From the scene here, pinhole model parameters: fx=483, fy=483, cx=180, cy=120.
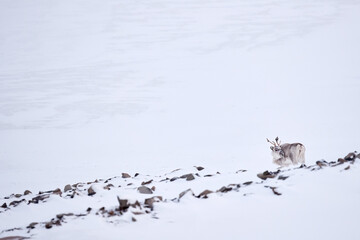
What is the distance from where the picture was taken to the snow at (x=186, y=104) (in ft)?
15.9

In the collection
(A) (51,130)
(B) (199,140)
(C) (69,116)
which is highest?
(C) (69,116)

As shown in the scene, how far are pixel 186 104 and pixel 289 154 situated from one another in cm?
1819

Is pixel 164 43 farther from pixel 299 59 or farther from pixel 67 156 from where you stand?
pixel 67 156

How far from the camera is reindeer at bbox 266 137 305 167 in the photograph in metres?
9.09

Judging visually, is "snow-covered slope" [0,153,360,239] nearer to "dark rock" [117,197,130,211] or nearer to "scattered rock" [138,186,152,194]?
"dark rock" [117,197,130,211]

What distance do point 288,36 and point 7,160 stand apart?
3091 centimetres

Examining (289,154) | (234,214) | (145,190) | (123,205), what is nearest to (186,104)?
(289,154)

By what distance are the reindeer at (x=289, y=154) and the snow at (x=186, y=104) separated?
55 centimetres

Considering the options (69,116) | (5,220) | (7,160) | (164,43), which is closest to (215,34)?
(164,43)

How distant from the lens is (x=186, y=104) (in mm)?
27297

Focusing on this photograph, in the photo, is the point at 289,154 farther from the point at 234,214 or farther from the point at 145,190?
the point at 234,214

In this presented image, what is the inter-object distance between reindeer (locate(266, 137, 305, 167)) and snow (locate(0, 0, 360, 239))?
0.55 meters

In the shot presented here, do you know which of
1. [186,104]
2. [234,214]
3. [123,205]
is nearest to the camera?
[234,214]

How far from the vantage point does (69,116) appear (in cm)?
2603
